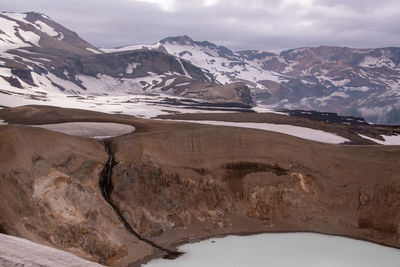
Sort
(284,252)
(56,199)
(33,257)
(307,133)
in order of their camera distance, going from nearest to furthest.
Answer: (33,257), (284,252), (56,199), (307,133)

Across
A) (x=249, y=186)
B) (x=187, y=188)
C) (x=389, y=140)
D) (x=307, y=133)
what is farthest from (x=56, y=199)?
(x=389, y=140)

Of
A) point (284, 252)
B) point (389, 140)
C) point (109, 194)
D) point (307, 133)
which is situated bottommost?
point (284, 252)

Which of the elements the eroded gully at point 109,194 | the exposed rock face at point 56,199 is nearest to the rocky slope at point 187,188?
the exposed rock face at point 56,199

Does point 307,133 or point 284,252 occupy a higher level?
point 307,133

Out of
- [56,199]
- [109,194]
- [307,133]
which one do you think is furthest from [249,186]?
[307,133]

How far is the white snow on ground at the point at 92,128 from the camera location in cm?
5044

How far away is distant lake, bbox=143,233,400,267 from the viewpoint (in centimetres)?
2581

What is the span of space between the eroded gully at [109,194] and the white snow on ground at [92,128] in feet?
46.0

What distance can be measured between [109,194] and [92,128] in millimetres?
22398

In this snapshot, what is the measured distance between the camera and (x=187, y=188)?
113 ft

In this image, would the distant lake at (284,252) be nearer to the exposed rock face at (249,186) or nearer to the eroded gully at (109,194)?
the eroded gully at (109,194)

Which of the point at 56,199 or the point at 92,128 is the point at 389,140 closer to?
the point at 92,128

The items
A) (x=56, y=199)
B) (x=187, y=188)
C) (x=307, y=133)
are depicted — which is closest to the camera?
(x=56, y=199)

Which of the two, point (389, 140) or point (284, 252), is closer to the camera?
point (284, 252)
